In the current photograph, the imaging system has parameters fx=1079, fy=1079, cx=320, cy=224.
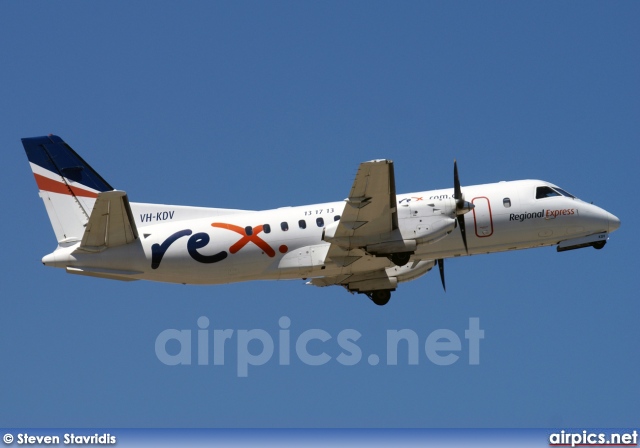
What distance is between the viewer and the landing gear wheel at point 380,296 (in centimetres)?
3606

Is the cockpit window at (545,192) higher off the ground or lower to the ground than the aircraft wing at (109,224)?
higher

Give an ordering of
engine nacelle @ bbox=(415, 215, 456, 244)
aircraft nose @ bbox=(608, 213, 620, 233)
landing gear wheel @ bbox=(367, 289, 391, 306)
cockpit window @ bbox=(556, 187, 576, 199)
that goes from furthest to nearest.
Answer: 1. landing gear wheel @ bbox=(367, 289, 391, 306)
2. aircraft nose @ bbox=(608, 213, 620, 233)
3. cockpit window @ bbox=(556, 187, 576, 199)
4. engine nacelle @ bbox=(415, 215, 456, 244)

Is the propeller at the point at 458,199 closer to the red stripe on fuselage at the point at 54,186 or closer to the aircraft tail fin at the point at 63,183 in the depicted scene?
the aircraft tail fin at the point at 63,183

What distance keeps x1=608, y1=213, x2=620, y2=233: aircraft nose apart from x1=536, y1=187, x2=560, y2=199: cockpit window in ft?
6.83

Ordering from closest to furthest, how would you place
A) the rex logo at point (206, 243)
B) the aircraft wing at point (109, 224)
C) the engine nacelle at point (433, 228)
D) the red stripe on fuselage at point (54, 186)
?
the aircraft wing at point (109, 224), the engine nacelle at point (433, 228), the rex logo at point (206, 243), the red stripe on fuselage at point (54, 186)

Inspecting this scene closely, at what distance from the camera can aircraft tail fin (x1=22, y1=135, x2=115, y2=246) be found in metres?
33.7

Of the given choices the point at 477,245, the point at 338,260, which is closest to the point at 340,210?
the point at 338,260

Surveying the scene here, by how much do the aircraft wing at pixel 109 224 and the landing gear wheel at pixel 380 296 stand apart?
8404mm

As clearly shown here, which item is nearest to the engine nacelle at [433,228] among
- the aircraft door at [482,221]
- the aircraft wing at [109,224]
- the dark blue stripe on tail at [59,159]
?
the aircraft door at [482,221]

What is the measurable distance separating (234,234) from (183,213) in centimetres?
→ 228

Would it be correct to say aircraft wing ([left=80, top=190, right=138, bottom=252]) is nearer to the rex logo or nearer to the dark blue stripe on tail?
the rex logo

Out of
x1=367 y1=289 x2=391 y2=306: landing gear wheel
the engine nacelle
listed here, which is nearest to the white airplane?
the engine nacelle

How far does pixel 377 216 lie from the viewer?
105 feet

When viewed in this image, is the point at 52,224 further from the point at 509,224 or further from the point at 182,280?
the point at 509,224
